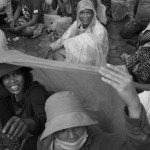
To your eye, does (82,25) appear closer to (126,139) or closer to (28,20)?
(28,20)

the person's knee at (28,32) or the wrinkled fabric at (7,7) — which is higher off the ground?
the wrinkled fabric at (7,7)

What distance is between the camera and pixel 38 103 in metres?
1.95

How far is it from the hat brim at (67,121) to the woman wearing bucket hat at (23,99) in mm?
217

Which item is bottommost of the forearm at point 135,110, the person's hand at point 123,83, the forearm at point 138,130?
the forearm at point 138,130

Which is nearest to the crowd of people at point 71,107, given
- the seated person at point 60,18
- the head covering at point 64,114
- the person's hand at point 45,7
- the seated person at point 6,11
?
the head covering at point 64,114

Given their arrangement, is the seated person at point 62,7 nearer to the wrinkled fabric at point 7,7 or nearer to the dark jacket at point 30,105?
the wrinkled fabric at point 7,7

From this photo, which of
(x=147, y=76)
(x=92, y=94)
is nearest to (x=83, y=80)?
(x=92, y=94)

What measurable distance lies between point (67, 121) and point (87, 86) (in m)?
0.45

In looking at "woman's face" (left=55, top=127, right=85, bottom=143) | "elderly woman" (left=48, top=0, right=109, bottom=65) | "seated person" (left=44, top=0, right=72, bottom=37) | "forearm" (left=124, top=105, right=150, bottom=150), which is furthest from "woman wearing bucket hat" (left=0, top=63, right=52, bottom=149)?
"seated person" (left=44, top=0, right=72, bottom=37)

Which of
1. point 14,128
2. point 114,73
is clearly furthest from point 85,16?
point 114,73

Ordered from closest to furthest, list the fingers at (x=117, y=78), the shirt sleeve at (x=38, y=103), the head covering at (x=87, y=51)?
the fingers at (x=117, y=78) → the shirt sleeve at (x=38, y=103) → the head covering at (x=87, y=51)

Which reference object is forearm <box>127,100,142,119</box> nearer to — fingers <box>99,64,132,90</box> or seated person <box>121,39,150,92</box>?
fingers <box>99,64,132,90</box>

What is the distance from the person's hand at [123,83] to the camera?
1.11m

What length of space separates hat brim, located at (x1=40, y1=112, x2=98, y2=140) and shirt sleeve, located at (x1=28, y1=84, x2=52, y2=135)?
0.24 m
